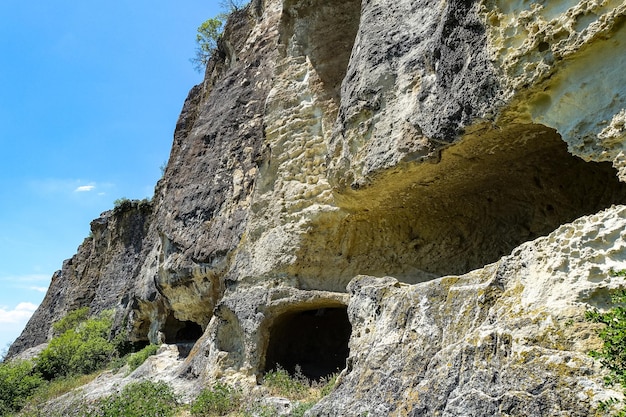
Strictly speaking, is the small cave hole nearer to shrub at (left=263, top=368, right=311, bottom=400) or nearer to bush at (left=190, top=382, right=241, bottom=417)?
shrub at (left=263, top=368, right=311, bottom=400)

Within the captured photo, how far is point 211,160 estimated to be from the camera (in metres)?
12.5

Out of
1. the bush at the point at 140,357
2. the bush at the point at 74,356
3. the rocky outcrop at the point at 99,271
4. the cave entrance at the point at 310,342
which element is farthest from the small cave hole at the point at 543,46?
the rocky outcrop at the point at 99,271

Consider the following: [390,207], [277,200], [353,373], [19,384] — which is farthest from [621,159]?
[19,384]

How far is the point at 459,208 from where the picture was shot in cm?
766

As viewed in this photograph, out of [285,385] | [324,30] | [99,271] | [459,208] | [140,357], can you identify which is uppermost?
[324,30]

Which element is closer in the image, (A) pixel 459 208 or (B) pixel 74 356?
(A) pixel 459 208

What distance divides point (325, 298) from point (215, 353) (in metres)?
2.65

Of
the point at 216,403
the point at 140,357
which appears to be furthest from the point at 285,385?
the point at 140,357

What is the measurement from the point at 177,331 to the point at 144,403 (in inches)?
311

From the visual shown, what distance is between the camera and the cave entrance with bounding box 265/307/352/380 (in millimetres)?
9367

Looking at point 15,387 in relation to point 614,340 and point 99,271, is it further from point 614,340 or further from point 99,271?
point 614,340

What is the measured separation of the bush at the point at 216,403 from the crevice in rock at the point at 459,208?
2.11m

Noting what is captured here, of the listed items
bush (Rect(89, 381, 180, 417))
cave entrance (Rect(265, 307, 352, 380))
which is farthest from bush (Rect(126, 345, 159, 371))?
cave entrance (Rect(265, 307, 352, 380))

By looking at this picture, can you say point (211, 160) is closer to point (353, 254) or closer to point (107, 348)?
point (353, 254)
